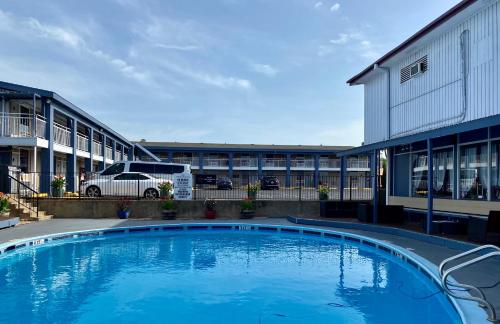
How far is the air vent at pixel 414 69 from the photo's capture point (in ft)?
46.3

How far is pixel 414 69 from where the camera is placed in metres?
14.6

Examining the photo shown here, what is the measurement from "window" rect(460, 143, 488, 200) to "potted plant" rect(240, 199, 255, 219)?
352 inches

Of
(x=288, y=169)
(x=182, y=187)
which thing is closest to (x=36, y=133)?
(x=182, y=187)

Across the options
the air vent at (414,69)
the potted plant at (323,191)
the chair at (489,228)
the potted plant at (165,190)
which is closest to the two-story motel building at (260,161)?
the potted plant at (323,191)

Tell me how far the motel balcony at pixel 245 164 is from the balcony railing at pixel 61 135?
97.1ft

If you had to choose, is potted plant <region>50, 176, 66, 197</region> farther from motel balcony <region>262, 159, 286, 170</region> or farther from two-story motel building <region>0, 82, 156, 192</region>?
motel balcony <region>262, 159, 286, 170</region>

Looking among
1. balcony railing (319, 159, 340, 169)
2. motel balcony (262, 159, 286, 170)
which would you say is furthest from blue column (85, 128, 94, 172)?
balcony railing (319, 159, 340, 169)

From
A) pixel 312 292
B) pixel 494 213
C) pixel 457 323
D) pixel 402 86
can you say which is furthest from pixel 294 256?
pixel 402 86

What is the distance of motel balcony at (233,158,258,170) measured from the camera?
52188 mm

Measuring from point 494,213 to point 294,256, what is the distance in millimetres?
4969

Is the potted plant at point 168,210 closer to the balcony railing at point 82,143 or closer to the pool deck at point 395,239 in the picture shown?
the pool deck at point 395,239

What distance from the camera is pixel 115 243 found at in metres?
13.2

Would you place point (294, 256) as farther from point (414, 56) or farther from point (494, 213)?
point (414, 56)

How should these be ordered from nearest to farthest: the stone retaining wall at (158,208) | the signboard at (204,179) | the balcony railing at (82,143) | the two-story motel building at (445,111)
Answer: the two-story motel building at (445,111) < the stone retaining wall at (158,208) < the signboard at (204,179) < the balcony railing at (82,143)
